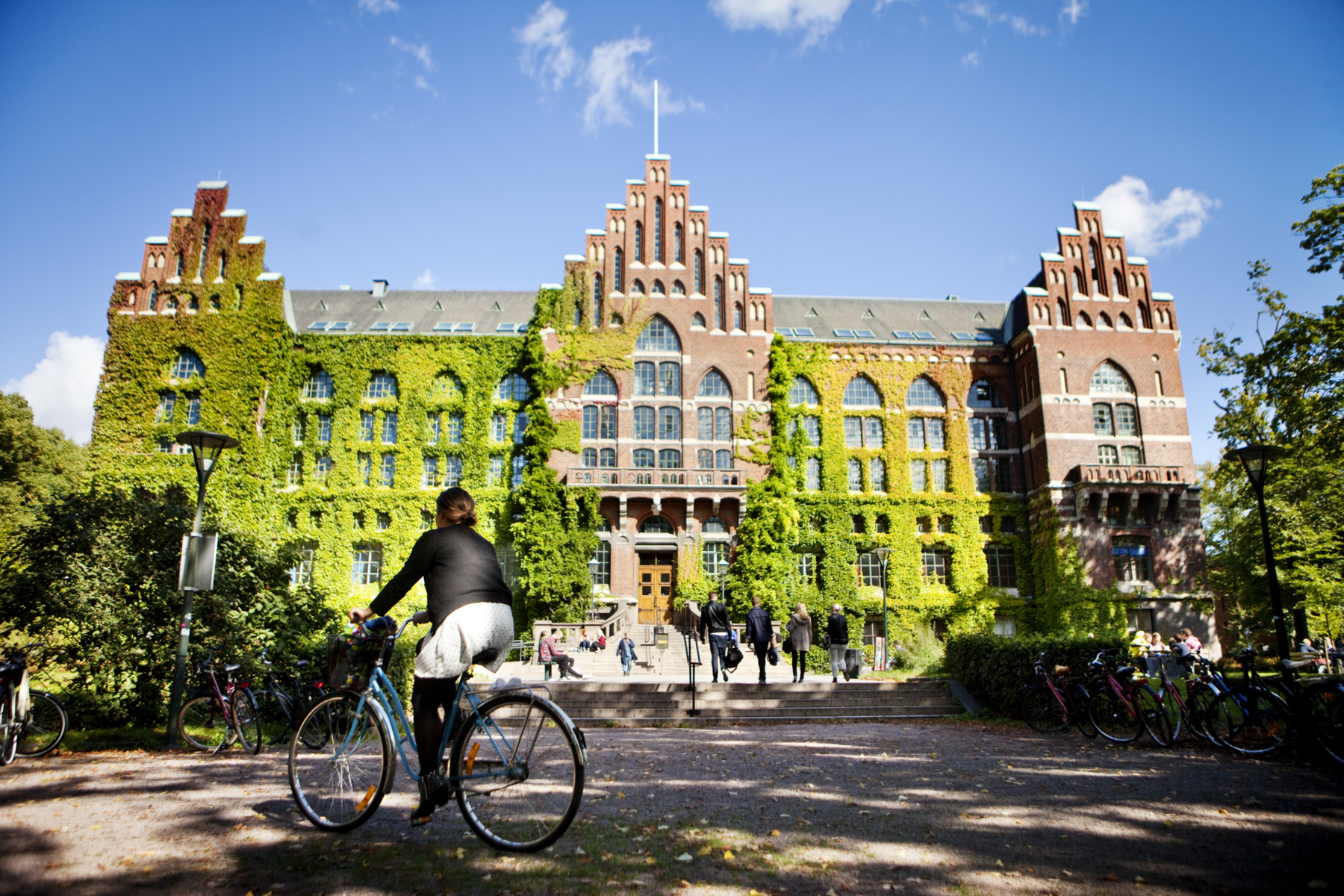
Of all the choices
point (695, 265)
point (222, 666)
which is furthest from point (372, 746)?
point (695, 265)

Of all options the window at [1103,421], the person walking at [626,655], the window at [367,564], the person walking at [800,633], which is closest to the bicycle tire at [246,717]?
the person walking at [800,633]

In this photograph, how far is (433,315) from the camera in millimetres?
38500

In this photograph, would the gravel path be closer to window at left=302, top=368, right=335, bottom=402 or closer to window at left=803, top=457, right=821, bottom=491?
window at left=803, top=457, right=821, bottom=491

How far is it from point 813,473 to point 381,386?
2099cm

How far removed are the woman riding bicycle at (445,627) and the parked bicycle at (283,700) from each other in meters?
4.90

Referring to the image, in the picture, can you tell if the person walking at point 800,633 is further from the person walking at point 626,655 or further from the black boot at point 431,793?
the black boot at point 431,793

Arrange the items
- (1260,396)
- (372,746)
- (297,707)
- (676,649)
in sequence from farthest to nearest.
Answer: (676,649), (1260,396), (297,707), (372,746)

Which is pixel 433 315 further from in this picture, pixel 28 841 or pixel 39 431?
pixel 28 841

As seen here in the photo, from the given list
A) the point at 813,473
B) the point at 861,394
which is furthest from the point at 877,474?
the point at 861,394

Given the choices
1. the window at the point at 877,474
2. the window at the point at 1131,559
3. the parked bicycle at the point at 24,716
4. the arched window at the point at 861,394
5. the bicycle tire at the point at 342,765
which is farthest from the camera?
the arched window at the point at 861,394

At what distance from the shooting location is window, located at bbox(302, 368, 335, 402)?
3544cm

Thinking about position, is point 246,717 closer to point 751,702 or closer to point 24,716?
point 24,716

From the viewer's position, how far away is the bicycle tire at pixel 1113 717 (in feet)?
Result: 33.8

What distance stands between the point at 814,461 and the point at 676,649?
40.4 ft
